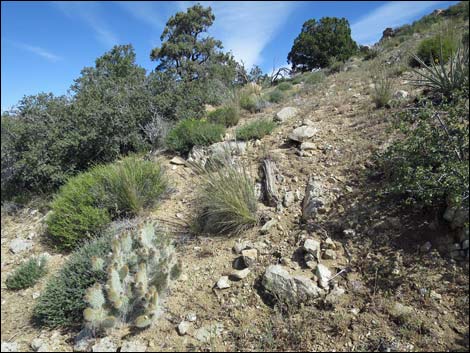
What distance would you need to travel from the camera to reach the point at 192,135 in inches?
225

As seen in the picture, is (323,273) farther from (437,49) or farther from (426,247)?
(437,49)

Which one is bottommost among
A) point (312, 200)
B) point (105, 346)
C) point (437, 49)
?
point (105, 346)

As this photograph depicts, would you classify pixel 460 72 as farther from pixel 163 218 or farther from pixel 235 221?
pixel 163 218

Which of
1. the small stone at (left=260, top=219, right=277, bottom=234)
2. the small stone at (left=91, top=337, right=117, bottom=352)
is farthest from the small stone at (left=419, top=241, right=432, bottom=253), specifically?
the small stone at (left=91, top=337, right=117, bottom=352)

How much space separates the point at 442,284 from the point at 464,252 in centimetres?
32

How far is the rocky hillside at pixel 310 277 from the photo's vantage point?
7.11 ft

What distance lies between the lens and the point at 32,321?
2748 mm

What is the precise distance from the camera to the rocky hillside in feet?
7.11

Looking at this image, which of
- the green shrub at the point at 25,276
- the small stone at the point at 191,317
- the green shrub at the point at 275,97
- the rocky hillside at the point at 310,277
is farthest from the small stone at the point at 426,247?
the green shrub at the point at 275,97

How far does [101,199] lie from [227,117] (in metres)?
3.52

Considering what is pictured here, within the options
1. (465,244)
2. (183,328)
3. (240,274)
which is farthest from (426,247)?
(183,328)

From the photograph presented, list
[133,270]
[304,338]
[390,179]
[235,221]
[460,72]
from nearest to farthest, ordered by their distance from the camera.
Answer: [304,338] < [133,270] < [390,179] < [235,221] < [460,72]

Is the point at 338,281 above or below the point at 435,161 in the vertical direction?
below

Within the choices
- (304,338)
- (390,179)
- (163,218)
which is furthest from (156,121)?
(304,338)
